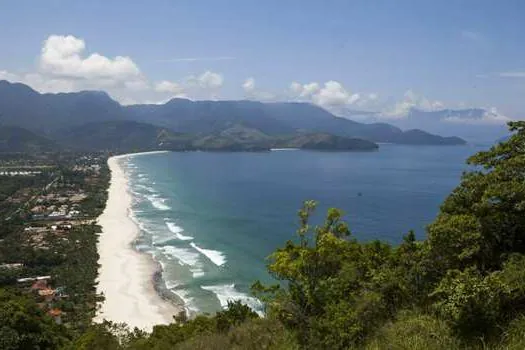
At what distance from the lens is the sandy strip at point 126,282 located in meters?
38.7

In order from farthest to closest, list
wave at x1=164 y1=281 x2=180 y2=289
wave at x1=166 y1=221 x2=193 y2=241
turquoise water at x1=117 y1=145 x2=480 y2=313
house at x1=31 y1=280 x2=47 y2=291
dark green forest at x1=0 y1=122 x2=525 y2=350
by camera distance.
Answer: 1. wave at x1=166 y1=221 x2=193 y2=241
2. turquoise water at x1=117 y1=145 x2=480 y2=313
3. wave at x1=164 y1=281 x2=180 y2=289
4. house at x1=31 y1=280 x2=47 y2=291
5. dark green forest at x1=0 y1=122 x2=525 y2=350

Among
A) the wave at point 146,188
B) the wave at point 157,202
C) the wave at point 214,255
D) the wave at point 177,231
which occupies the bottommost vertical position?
the wave at point 214,255

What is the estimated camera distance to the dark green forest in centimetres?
831

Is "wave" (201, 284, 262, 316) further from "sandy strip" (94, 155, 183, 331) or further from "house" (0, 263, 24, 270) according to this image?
"house" (0, 263, 24, 270)

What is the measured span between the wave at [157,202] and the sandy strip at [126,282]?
40.0ft

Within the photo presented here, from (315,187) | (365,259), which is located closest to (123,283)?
(365,259)

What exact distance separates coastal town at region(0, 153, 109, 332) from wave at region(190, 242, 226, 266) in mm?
12656

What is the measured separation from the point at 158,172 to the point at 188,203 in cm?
6088

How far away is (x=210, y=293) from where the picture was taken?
43094 mm

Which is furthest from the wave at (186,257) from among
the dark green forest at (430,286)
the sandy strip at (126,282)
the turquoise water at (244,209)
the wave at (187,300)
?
the dark green forest at (430,286)

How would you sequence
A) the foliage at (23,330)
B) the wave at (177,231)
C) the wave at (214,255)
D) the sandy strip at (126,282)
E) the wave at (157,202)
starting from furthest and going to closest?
1. the wave at (157,202)
2. the wave at (177,231)
3. the wave at (214,255)
4. the sandy strip at (126,282)
5. the foliage at (23,330)

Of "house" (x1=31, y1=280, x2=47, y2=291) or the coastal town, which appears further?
"house" (x1=31, y1=280, x2=47, y2=291)

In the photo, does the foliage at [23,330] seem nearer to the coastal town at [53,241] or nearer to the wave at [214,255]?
the coastal town at [53,241]

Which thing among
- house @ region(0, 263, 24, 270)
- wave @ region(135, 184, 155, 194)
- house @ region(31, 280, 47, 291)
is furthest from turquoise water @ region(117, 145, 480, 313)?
house @ region(0, 263, 24, 270)
